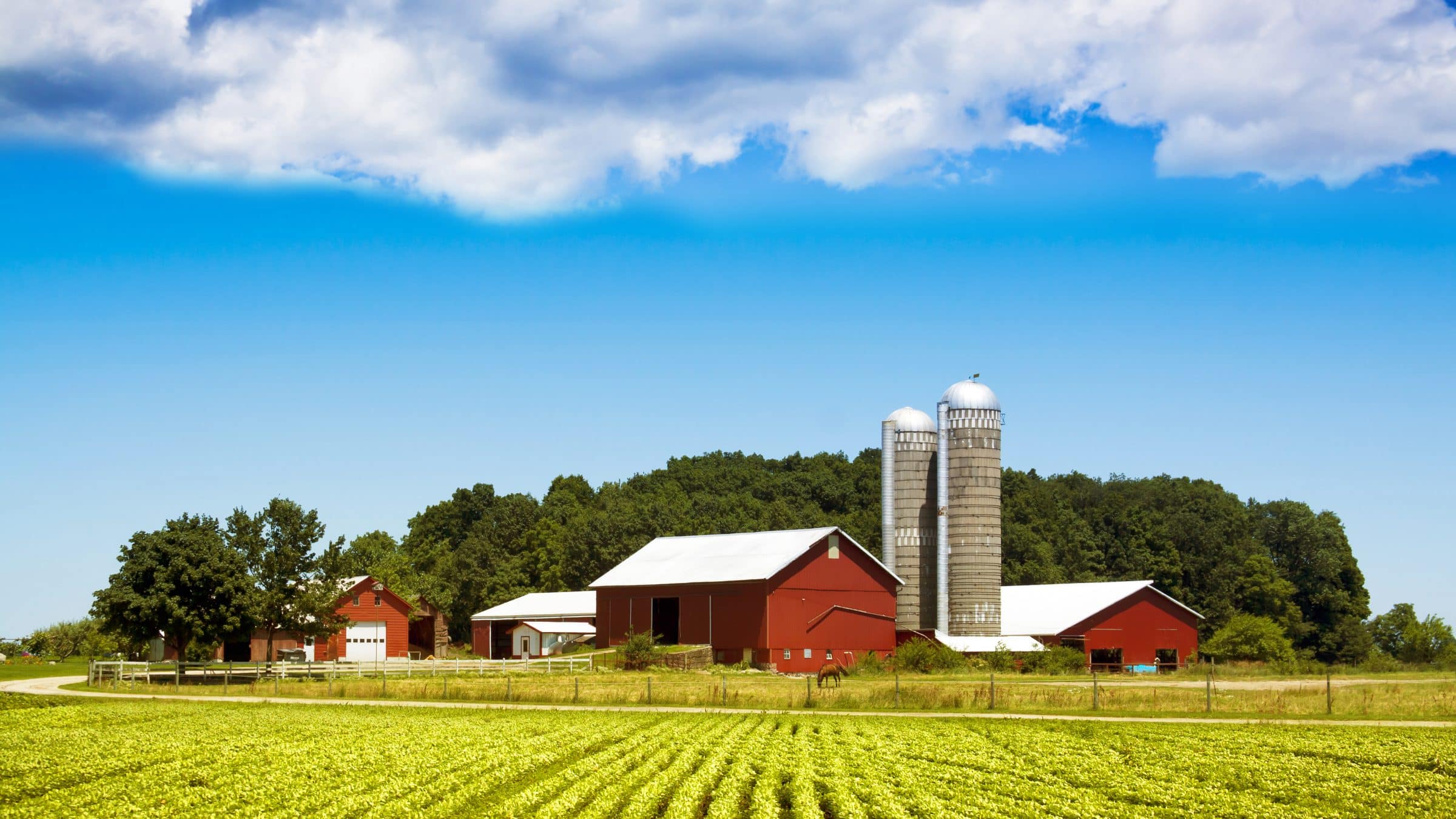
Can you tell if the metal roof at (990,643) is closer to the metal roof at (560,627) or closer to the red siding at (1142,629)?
the red siding at (1142,629)

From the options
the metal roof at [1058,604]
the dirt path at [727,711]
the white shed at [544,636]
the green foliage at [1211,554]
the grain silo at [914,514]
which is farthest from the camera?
the green foliage at [1211,554]

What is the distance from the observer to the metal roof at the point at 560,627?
81125 millimetres

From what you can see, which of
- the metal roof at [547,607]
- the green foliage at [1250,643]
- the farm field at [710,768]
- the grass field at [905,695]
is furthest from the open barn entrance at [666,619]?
the farm field at [710,768]

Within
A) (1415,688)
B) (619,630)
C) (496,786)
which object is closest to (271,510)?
(619,630)

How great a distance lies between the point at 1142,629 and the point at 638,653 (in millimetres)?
27591

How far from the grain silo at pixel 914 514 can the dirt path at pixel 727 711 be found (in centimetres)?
3518

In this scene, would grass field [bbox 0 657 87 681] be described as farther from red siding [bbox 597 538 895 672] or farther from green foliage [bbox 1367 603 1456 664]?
green foliage [bbox 1367 603 1456 664]

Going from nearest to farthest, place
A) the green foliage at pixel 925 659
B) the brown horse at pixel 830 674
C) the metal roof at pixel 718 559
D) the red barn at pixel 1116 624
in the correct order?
the brown horse at pixel 830 674
the green foliage at pixel 925 659
the metal roof at pixel 718 559
the red barn at pixel 1116 624

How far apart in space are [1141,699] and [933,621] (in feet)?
111

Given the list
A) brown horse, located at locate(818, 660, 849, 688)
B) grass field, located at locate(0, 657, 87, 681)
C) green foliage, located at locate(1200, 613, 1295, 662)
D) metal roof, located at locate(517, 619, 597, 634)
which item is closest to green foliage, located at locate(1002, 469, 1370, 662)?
green foliage, located at locate(1200, 613, 1295, 662)

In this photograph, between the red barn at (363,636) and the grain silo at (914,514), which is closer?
the grain silo at (914,514)

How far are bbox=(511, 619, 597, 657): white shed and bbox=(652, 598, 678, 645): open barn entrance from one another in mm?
12868

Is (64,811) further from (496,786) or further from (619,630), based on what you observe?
(619,630)

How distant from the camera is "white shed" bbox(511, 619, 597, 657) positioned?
80.8 meters
